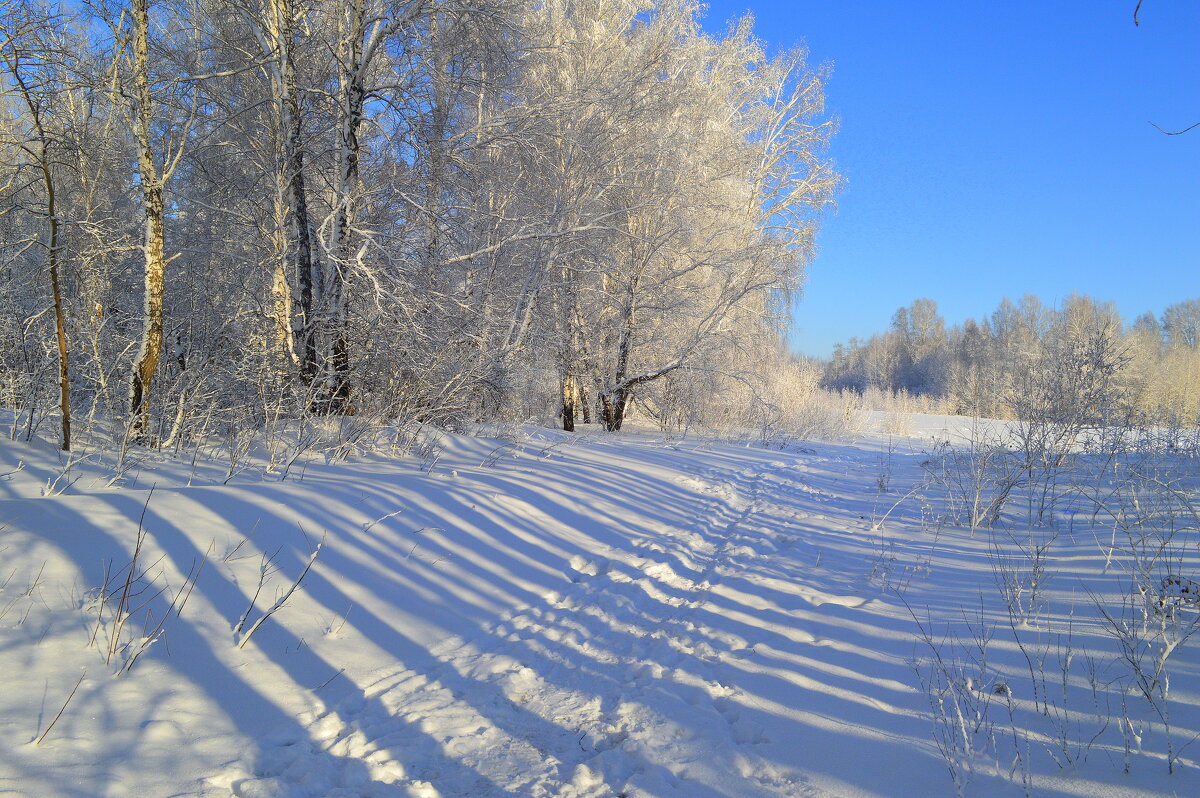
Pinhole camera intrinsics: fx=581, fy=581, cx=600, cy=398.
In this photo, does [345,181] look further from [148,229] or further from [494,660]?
[494,660]

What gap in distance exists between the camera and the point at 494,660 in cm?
305

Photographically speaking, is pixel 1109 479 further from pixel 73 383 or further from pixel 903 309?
pixel 903 309

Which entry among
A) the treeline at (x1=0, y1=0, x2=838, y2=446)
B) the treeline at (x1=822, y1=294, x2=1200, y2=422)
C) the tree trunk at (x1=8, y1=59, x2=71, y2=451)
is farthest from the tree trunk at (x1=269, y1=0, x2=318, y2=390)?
the treeline at (x1=822, y1=294, x2=1200, y2=422)

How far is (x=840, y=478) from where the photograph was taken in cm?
952

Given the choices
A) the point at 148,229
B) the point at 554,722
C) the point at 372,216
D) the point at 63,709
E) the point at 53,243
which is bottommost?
the point at 554,722

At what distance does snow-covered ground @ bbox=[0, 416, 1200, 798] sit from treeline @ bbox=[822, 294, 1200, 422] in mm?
4128

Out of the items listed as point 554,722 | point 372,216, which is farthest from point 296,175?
point 554,722

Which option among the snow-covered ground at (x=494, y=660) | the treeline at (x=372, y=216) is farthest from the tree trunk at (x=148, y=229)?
the snow-covered ground at (x=494, y=660)

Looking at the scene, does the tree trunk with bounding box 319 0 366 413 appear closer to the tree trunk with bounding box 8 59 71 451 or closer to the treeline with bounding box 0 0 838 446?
the treeline with bounding box 0 0 838 446

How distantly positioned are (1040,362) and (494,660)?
11.5m

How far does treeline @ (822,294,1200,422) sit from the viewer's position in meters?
8.07

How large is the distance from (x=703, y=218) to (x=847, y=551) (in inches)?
366

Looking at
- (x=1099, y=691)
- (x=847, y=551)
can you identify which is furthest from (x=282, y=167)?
(x=1099, y=691)

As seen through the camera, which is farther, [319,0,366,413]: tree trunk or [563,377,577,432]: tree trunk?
[563,377,577,432]: tree trunk
